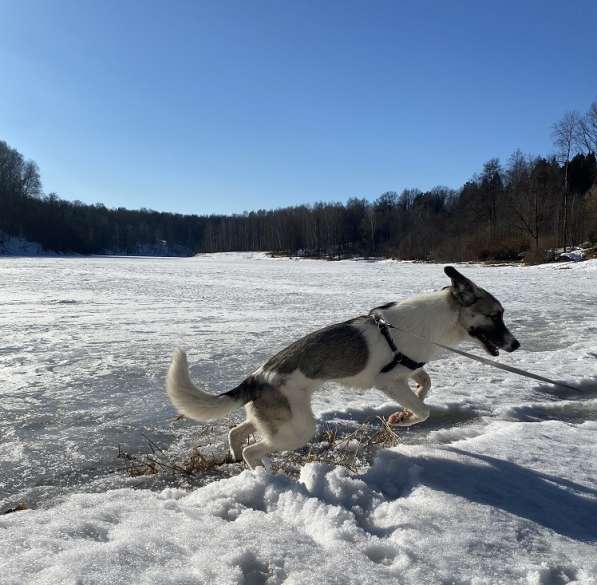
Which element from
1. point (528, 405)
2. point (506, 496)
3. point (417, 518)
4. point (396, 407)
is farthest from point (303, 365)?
point (528, 405)

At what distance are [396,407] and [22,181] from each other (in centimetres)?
10049

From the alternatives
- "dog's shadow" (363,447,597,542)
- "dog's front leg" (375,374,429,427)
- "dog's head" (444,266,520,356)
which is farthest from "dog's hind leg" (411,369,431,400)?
"dog's shadow" (363,447,597,542)

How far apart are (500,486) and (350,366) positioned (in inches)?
49.9

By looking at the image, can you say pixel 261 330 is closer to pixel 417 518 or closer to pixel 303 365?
pixel 303 365

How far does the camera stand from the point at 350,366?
3408mm

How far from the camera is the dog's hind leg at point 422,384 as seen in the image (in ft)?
12.7

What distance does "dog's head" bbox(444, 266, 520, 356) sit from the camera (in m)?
3.85

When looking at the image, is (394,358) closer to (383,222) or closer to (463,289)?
(463,289)

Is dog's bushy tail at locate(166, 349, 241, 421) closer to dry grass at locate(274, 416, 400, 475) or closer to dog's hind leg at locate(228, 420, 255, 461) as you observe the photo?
dog's hind leg at locate(228, 420, 255, 461)

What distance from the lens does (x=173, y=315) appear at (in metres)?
10.8

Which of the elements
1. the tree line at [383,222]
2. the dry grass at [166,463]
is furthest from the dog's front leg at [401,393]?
the tree line at [383,222]

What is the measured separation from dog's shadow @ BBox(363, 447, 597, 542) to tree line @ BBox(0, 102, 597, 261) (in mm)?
33965

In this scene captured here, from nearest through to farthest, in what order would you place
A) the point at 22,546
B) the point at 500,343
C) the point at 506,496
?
the point at 22,546, the point at 506,496, the point at 500,343

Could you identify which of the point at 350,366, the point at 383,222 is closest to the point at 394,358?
the point at 350,366
